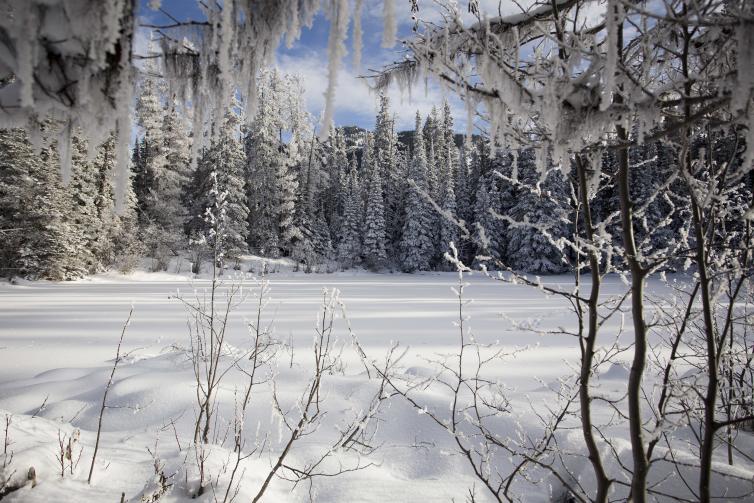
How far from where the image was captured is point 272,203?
29.4 metres

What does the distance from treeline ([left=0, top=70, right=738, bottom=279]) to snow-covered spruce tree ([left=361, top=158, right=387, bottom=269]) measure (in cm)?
9

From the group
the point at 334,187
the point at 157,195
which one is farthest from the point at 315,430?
the point at 334,187

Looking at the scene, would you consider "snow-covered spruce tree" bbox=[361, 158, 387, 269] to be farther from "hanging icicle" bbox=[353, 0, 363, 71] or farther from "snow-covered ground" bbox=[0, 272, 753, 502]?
"hanging icicle" bbox=[353, 0, 363, 71]

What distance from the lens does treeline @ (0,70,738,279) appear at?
16.5 meters

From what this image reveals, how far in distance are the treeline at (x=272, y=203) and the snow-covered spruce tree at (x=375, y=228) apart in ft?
0.29

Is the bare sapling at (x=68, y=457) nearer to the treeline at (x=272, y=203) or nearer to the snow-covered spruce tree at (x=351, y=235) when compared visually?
the treeline at (x=272, y=203)

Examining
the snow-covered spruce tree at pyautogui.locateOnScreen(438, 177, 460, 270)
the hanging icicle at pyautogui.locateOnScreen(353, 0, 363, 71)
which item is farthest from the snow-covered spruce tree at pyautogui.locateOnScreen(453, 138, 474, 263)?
the hanging icicle at pyautogui.locateOnScreen(353, 0, 363, 71)

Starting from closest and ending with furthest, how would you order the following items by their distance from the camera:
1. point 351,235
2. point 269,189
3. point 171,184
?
point 171,184 → point 269,189 → point 351,235

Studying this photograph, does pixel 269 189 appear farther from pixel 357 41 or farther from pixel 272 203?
pixel 357 41

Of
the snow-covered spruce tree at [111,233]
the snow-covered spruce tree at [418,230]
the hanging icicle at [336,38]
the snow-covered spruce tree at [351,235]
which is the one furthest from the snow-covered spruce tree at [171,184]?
the hanging icicle at [336,38]

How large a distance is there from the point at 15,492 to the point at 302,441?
1906 millimetres

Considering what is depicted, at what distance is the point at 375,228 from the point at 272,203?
879 centimetres

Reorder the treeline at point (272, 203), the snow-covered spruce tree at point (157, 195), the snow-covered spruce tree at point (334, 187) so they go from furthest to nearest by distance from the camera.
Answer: the snow-covered spruce tree at point (334, 187)
the snow-covered spruce tree at point (157, 195)
the treeline at point (272, 203)

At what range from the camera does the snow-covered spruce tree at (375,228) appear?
2967cm
